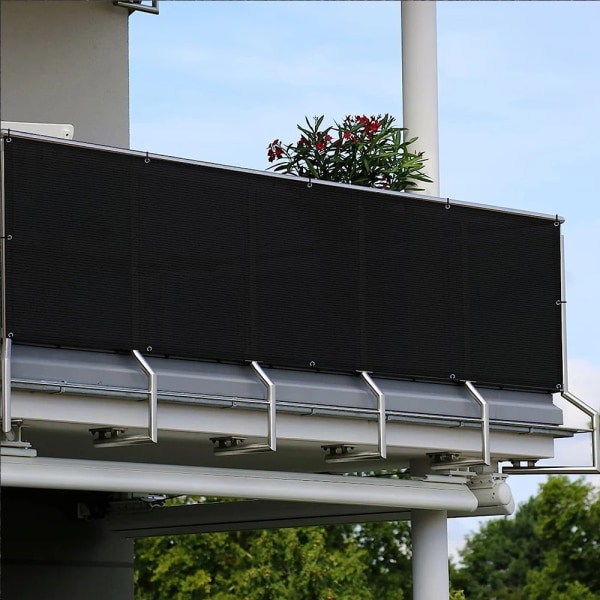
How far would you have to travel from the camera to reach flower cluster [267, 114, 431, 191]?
40.9ft

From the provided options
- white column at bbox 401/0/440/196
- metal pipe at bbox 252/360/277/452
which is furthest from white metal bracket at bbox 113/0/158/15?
metal pipe at bbox 252/360/277/452

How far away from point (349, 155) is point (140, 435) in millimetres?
3291

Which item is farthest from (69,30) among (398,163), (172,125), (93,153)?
(172,125)

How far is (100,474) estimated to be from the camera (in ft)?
33.4

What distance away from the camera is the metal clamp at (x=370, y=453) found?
1130cm

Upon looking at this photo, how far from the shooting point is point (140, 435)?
10430 millimetres

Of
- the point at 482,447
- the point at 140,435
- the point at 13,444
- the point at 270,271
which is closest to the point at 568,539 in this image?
the point at 482,447

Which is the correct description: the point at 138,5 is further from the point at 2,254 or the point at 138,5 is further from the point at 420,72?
the point at 2,254

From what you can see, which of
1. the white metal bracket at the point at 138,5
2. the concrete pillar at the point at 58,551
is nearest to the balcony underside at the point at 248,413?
the concrete pillar at the point at 58,551

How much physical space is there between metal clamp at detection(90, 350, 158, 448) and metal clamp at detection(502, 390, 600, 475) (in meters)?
3.74

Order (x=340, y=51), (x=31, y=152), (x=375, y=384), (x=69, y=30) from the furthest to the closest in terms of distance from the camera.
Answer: (x=340, y=51)
(x=69, y=30)
(x=375, y=384)
(x=31, y=152)

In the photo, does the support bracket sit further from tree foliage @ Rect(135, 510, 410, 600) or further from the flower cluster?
tree foliage @ Rect(135, 510, 410, 600)

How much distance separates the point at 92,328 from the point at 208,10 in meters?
32.6

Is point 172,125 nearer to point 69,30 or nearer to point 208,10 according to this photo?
point 208,10
